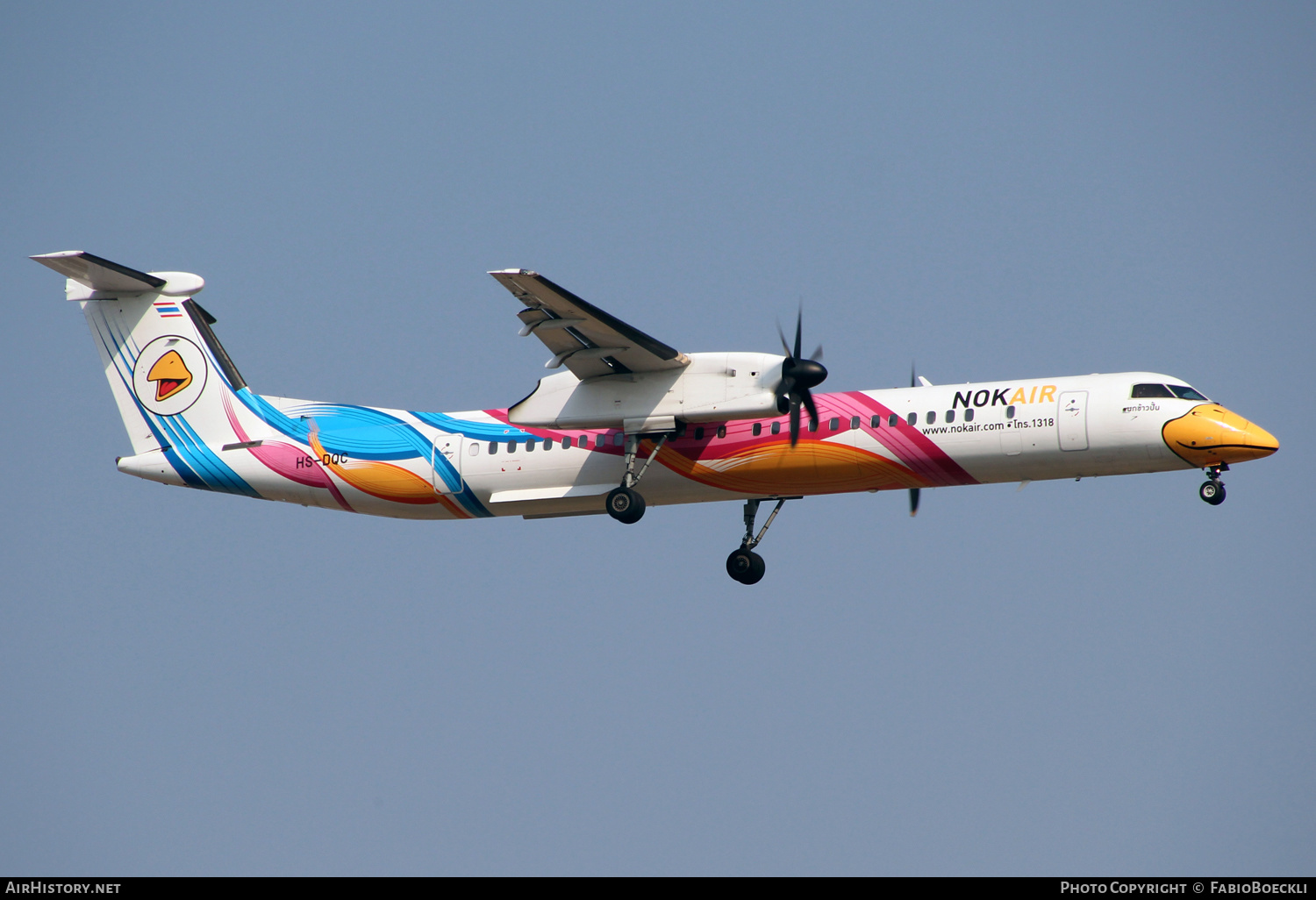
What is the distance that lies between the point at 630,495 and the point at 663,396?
1.68 metres

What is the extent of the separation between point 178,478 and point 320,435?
278 centimetres

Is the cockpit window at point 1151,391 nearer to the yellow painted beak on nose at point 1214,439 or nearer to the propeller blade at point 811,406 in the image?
the yellow painted beak on nose at point 1214,439

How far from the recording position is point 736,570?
25156 mm

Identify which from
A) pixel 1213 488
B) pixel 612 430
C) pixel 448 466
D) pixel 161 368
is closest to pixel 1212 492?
pixel 1213 488

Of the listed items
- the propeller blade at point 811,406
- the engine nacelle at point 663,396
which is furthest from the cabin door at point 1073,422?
the engine nacelle at point 663,396

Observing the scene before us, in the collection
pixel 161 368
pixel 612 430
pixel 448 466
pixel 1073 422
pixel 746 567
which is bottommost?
pixel 746 567

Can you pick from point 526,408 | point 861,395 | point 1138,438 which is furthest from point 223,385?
point 1138,438

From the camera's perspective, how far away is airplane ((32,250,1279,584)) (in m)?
21.8

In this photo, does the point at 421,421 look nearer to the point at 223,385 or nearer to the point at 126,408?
the point at 223,385

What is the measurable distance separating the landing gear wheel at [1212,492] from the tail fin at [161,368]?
16.5 meters

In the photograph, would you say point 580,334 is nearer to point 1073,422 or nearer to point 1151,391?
point 1073,422

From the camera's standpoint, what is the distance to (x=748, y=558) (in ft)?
82.4
